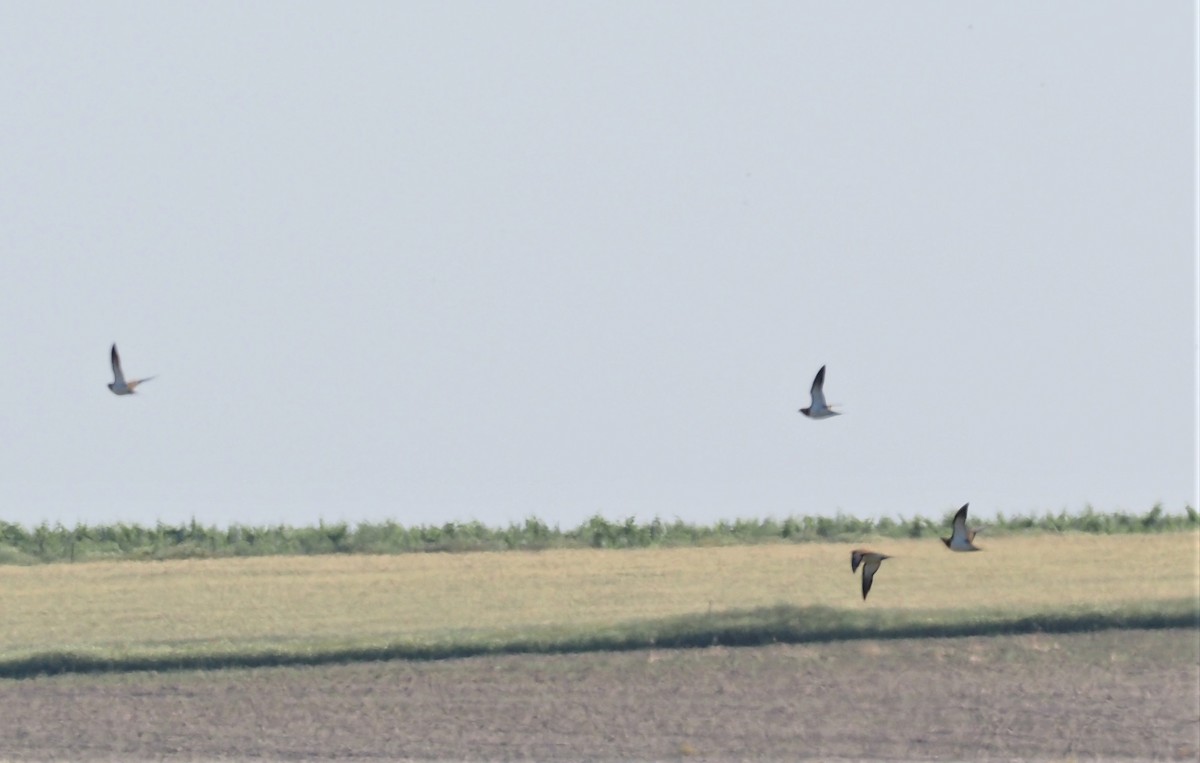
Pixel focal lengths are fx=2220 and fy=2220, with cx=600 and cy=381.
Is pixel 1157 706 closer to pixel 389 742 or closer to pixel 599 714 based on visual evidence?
pixel 599 714

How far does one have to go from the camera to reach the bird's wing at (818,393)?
72.3 ft

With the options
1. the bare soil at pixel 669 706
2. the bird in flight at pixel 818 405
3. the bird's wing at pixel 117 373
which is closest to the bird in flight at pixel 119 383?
the bird's wing at pixel 117 373

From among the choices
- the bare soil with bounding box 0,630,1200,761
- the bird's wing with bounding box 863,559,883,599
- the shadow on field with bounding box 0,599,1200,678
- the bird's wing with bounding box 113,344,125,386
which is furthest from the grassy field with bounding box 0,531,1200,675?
the bird's wing with bounding box 113,344,125,386

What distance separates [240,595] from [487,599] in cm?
329

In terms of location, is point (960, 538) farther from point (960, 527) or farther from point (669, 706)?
point (669, 706)

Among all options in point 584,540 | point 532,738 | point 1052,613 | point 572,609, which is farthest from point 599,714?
point 584,540

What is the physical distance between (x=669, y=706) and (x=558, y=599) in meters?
5.07

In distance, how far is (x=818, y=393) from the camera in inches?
871

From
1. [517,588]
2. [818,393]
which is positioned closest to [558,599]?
[517,588]

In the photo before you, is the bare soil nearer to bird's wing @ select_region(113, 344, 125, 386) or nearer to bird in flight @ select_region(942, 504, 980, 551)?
bird in flight @ select_region(942, 504, 980, 551)

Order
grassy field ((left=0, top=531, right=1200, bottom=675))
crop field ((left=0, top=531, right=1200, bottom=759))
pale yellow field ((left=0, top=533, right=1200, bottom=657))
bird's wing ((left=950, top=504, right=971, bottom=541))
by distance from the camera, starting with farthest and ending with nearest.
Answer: pale yellow field ((left=0, top=533, right=1200, bottom=657)) < grassy field ((left=0, top=531, right=1200, bottom=675)) < crop field ((left=0, top=531, right=1200, bottom=759)) < bird's wing ((left=950, top=504, right=971, bottom=541))

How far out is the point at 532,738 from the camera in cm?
2239

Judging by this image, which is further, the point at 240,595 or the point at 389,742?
the point at 240,595

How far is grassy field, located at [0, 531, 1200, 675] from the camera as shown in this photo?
26.2 m
